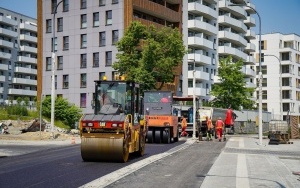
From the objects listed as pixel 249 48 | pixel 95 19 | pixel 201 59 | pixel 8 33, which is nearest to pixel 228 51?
pixel 201 59

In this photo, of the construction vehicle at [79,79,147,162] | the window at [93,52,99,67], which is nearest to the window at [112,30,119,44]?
the window at [93,52,99,67]

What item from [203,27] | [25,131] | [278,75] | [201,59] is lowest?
[25,131]

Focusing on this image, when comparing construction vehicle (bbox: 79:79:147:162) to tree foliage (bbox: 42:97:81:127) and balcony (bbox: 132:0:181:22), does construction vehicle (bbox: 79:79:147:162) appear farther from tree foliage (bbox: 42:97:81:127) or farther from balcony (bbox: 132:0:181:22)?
balcony (bbox: 132:0:181:22)

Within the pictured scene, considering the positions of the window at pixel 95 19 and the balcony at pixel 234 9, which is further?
the balcony at pixel 234 9

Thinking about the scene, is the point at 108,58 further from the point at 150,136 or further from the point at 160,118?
the point at 160,118

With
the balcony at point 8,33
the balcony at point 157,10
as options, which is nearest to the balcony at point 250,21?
the balcony at point 157,10

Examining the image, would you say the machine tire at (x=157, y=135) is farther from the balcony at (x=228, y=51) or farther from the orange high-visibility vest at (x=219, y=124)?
the balcony at (x=228, y=51)

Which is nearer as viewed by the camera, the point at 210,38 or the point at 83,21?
the point at 83,21

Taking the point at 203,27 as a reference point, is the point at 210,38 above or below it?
below

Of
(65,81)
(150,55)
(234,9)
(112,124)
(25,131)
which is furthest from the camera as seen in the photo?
(234,9)

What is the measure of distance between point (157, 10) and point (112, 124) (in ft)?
152

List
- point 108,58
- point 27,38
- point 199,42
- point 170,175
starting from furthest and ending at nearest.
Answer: point 27,38
point 199,42
point 108,58
point 170,175

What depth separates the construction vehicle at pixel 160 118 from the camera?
2875 centimetres

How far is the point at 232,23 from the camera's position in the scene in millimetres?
81375
